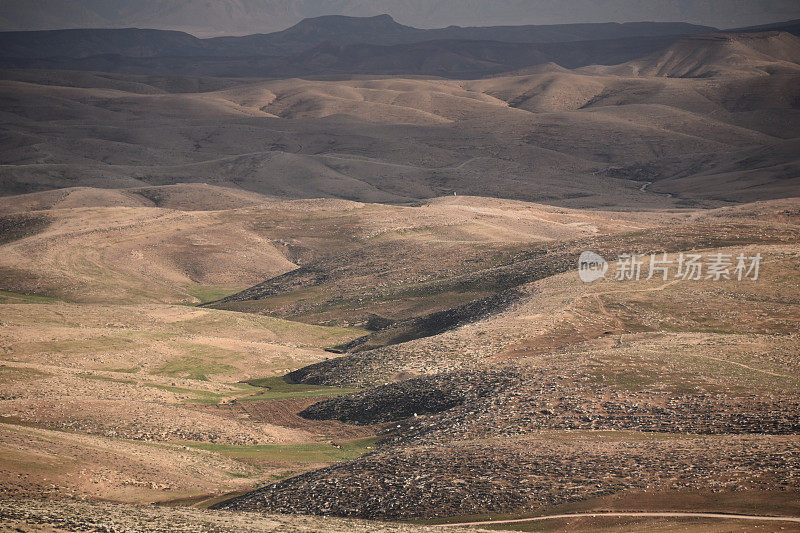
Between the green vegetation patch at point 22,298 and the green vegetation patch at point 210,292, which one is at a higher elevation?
the green vegetation patch at point 22,298

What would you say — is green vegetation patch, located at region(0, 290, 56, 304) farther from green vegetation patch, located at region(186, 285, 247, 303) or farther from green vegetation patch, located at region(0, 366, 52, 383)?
green vegetation patch, located at region(0, 366, 52, 383)

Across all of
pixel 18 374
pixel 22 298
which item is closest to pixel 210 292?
pixel 22 298

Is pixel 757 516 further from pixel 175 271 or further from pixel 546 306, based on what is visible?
pixel 175 271

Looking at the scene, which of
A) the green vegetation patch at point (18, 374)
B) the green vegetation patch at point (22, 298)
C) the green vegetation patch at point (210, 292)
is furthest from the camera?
the green vegetation patch at point (210, 292)

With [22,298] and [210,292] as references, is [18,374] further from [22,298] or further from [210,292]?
[210,292]

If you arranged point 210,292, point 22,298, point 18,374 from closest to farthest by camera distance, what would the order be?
point 18,374, point 22,298, point 210,292

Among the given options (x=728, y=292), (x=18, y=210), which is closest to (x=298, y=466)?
(x=728, y=292)

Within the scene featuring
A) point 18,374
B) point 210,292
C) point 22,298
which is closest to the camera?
point 18,374

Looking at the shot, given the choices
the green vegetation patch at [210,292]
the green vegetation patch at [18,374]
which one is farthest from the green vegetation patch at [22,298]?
the green vegetation patch at [18,374]

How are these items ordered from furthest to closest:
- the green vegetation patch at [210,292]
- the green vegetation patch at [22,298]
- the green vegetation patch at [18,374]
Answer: the green vegetation patch at [210,292], the green vegetation patch at [22,298], the green vegetation patch at [18,374]

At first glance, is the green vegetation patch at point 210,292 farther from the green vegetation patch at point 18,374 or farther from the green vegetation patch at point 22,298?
the green vegetation patch at point 18,374

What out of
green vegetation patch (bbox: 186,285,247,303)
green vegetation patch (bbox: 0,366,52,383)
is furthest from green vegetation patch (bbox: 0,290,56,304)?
green vegetation patch (bbox: 0,366,52,383)
